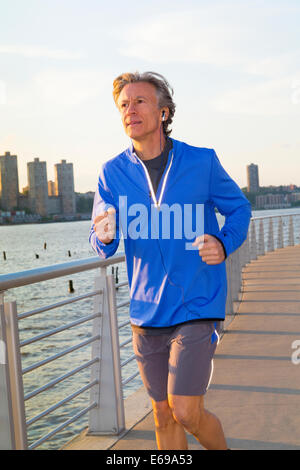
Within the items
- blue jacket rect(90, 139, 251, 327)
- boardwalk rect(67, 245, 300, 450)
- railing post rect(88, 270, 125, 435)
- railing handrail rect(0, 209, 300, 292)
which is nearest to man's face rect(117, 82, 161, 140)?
blue jacket rect(90, 139, 251, 327)

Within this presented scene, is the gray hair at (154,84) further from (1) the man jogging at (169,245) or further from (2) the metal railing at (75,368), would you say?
(2) the metal railing at (75,368)

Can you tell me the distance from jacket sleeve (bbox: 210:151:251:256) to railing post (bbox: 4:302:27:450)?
95cm

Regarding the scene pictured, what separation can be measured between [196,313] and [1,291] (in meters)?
0.82

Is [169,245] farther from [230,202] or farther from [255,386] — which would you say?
[255,386]

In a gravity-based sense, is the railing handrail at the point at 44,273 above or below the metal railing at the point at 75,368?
above

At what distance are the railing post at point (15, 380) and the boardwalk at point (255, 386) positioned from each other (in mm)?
835

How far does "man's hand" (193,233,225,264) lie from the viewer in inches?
87.3

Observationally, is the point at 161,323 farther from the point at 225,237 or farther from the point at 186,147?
the point at 186,147

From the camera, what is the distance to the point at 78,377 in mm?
13492

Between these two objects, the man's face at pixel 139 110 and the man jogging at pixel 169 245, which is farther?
the man's face at pixel 139 110

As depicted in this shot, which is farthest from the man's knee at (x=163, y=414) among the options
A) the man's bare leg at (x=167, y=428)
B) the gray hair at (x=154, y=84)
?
the gray hair at (x=154, y=84)

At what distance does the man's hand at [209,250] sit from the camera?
222cm

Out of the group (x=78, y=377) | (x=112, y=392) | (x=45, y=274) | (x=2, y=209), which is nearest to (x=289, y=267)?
(x=78, y=377)

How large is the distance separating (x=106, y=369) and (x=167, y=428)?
4.28 feet
